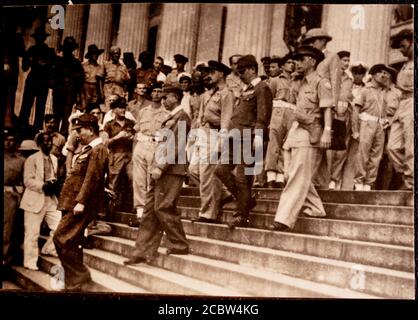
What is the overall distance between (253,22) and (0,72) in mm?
2419

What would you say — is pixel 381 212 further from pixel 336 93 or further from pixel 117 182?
pixel 117 182

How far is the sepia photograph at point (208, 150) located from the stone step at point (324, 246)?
0.4 inches

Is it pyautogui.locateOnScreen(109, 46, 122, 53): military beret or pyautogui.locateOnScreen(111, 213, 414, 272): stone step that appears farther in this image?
pyautogui.locateOnScreen(109, 46, 122, 53): military beret

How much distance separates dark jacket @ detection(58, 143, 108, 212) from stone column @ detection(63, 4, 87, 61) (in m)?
1.11

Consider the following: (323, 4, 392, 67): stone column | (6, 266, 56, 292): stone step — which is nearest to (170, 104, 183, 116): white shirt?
(323, 4, 392, 67): stone column

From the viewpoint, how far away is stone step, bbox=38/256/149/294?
433 centimetres

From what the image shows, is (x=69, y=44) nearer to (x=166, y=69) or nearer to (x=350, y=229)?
(x=166, y=69)

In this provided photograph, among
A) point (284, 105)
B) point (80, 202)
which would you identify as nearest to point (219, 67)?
point (284, 105)

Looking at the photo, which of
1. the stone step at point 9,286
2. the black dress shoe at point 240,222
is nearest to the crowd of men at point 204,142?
the black dress shoe at point 240,222

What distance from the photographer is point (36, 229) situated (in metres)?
4.82

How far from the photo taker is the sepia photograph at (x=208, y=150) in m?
4.18

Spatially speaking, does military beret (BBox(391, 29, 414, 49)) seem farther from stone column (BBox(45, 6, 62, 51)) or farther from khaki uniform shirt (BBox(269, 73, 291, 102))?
stone column (BBox(45, 6, 62, 51))
